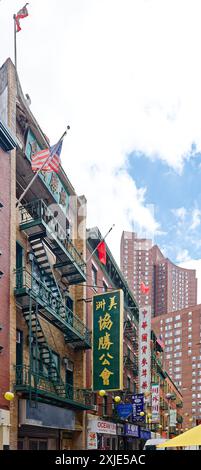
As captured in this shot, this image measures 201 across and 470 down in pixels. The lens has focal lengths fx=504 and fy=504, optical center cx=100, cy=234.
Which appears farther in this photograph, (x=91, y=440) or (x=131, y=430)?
(x=131, y=430)

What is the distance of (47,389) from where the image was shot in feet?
79.4

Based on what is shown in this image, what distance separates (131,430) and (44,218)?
72.7 ft

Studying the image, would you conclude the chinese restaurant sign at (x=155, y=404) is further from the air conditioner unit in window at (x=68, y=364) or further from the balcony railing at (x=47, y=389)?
the air conditioner unit in window at (x=68, y=364)

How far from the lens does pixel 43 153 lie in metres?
22.5

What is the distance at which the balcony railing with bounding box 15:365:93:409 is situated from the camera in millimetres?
19984

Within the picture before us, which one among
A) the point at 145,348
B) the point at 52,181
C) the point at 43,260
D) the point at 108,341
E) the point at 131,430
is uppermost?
the point at 52,181

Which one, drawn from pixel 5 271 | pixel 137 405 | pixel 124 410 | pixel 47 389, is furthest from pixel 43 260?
pixel 137 405

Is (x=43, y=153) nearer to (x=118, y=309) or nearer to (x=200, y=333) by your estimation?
(x=118, y=309)

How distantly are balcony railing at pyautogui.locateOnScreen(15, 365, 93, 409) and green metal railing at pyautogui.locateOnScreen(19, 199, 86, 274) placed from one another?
265 inches

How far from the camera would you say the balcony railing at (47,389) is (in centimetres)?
1998

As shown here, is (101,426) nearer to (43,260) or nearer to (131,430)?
(131,430)

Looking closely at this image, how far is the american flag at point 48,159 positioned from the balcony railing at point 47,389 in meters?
8.55

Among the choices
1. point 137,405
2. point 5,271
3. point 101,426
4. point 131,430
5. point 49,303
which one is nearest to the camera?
point 5,271

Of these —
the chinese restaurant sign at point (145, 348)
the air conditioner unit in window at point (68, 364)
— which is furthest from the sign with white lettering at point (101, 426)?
the chinese restaurant sign at point (145, 348)
